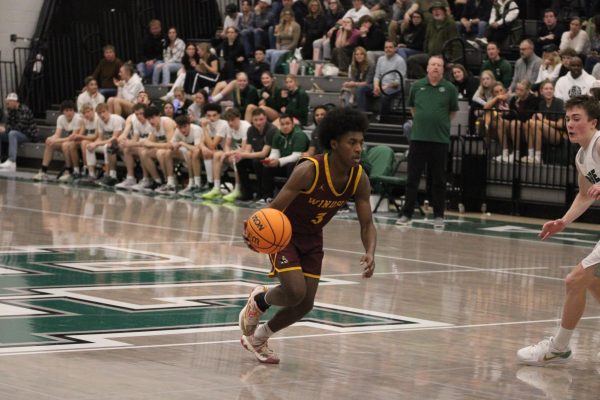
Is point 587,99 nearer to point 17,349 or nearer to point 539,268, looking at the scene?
point 17,349

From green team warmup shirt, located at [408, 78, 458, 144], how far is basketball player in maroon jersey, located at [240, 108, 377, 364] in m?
8.99

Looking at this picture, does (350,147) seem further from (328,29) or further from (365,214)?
(328,29)

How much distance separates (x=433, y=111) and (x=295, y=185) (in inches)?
368

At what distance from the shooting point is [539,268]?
1307 cm

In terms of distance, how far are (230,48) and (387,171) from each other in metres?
7.46

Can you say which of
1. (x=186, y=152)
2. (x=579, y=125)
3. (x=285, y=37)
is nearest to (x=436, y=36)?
(x=285, y=37)

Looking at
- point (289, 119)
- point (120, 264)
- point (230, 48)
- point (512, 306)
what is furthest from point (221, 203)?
point (512, 306)

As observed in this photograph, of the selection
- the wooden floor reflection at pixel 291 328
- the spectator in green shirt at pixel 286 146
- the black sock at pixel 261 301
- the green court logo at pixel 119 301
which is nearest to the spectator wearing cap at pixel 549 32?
the spectator in green shirt at pixel 286 146

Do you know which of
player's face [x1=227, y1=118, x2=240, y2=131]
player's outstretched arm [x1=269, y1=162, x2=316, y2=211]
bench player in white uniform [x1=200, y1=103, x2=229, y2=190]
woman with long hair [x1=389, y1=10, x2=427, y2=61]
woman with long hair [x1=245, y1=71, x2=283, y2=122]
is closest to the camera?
player's outstretched arm [x1=269, y1=162, x2=316, y2=211]

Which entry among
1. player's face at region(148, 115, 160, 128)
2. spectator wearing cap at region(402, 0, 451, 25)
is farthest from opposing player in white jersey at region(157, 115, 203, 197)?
spectator wearing cap at region(402, 0, 451, 25)

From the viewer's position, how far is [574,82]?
18.6 meters

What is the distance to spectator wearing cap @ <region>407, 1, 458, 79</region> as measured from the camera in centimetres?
2177

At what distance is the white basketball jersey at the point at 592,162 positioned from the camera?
25.8ft

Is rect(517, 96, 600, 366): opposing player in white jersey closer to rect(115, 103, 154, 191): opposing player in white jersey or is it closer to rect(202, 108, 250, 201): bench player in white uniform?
rect(202, 108, 250, 201): bench player in white uniform
